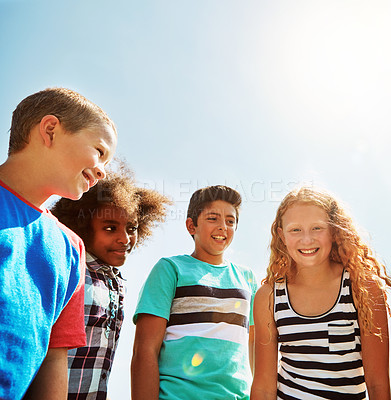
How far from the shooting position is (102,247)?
3.74m

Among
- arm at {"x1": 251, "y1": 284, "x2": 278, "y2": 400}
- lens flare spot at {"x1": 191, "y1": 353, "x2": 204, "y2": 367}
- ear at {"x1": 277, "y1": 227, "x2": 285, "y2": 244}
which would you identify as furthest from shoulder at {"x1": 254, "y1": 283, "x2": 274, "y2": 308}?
lens flare spot at {"x1": 191, "y1": 353, "x2": 204, "y2": 367}

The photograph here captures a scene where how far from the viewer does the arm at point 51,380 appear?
178 cm

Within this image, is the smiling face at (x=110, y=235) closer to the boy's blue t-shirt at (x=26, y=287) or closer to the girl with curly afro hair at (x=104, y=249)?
the girl with curly afro hair at (x=104, y=249)

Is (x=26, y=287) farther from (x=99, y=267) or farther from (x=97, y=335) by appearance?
(x=99, y=267)

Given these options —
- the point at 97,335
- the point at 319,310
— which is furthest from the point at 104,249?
the point at 319,310

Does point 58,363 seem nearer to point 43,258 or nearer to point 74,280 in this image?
point 74,280

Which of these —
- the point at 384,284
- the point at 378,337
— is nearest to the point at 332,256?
the point at 384,284

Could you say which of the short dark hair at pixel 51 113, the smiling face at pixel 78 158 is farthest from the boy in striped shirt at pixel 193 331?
the short dark hair at pixel 51 113

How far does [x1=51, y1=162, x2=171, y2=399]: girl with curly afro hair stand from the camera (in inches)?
118

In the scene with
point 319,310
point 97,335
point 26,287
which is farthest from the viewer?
point 97,335

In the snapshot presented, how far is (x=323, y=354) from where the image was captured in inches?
109

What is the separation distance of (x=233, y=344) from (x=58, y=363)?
1.85 m

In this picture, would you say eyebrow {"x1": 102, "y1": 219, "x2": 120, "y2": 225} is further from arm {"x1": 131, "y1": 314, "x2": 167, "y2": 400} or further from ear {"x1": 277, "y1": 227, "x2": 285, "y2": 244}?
ear {"x1": 277, "y1": 227, "x2": 285, "y2": 244}

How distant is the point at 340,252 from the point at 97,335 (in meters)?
2.11
